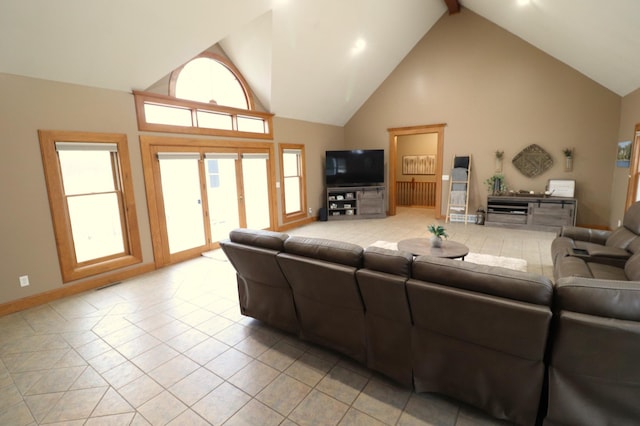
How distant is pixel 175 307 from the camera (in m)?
3.41

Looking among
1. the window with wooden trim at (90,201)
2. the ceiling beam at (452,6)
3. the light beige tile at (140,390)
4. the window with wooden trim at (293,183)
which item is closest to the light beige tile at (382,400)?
the light beige tile at (140,390)

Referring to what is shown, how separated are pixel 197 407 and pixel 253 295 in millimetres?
1047

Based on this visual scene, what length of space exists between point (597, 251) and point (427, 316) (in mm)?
2687

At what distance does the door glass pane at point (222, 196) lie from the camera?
5516mm

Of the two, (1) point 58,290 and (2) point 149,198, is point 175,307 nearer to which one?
(1) point 58,290

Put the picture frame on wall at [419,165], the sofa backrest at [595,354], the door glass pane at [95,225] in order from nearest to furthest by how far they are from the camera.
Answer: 1. the sofa backrest at [595,354]
2. the door glass pane at [95,225]
3. the picture frame on wall at [419,165]

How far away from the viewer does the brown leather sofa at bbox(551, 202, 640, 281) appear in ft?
9.29

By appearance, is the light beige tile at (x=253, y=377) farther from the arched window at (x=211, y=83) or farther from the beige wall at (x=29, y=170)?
the arched window at (x=211, y=83)

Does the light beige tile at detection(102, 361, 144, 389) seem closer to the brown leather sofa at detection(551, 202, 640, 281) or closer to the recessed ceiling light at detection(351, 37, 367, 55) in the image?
the brown leather sofa at detection(551, 202, 640, 281)

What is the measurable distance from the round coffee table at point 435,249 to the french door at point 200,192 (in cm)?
347

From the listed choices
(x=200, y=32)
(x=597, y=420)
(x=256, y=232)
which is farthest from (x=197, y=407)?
(x=200, y=32)

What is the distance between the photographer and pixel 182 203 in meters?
5.08

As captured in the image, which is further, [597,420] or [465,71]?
[465,71]

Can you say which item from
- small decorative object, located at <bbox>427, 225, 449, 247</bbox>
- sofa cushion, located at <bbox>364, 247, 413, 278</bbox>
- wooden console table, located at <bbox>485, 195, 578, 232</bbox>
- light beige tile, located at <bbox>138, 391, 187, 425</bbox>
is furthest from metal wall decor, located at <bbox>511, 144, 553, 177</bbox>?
light beige tile, located at <bbox>138, 391, 187, 425</bbox>
